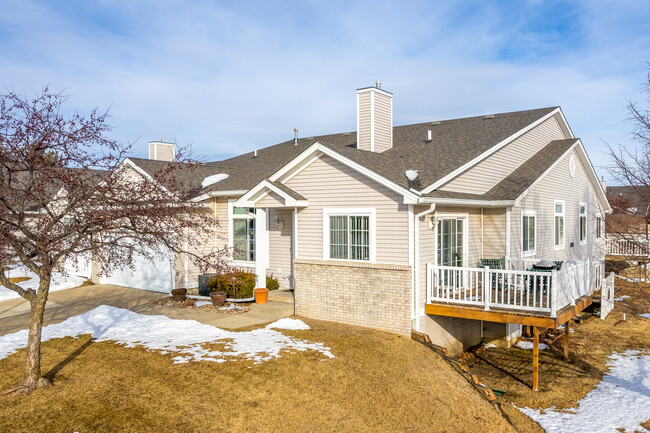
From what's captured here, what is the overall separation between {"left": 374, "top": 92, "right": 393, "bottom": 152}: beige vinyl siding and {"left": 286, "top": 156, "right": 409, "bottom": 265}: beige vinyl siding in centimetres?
290

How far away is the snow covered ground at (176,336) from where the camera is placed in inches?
329

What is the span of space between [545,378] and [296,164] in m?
7.74

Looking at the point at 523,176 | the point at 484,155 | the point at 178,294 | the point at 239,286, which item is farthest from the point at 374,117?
the point at 178,294

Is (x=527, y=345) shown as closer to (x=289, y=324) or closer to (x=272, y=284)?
(x=289, y=324)

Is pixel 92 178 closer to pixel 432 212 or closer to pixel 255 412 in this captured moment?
pixel 255 412

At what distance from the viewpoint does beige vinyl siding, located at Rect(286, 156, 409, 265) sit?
34.1ft

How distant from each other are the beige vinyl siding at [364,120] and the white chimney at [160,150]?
10.2m

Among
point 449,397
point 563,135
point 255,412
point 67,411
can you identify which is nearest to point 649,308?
point 563,135

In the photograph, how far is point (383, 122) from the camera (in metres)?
14.2

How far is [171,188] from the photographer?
279 inches

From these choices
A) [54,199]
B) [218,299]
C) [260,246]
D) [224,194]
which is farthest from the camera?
[224,194]

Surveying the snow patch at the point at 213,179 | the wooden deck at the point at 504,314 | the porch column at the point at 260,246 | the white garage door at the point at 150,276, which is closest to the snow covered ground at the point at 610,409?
the wooden deck at the point at 504,314

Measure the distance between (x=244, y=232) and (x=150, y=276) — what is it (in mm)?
3686

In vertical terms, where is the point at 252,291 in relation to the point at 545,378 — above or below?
above
